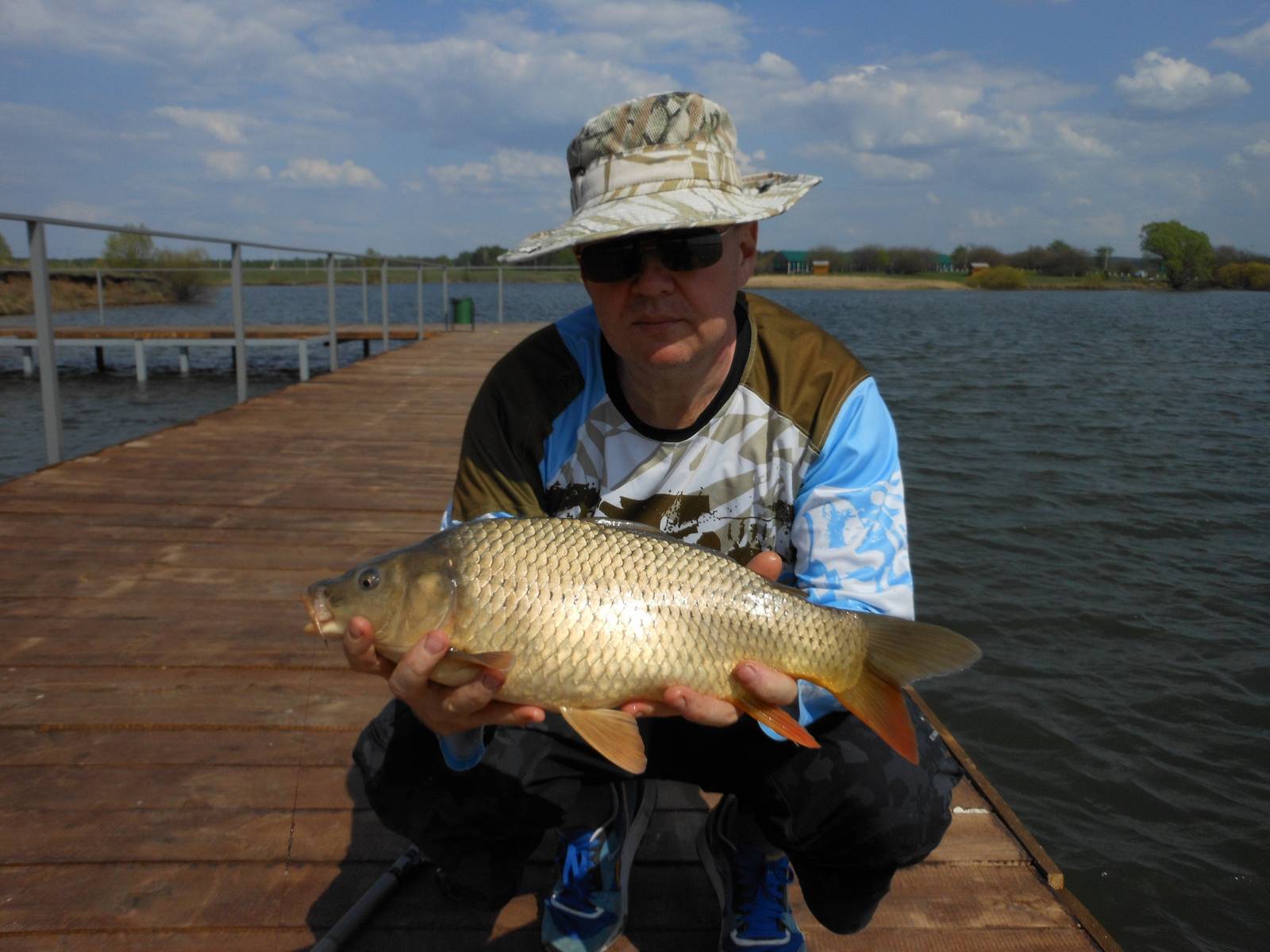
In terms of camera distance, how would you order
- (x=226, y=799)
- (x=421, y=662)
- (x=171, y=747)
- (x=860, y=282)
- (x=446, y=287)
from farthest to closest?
1. (x=860, y=282)
2. (x=446, y=287)
3. (x=171, y=747)
4. (x=226, y=799)
5. (x=421, y=662)

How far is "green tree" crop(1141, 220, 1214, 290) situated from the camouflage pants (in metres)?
89.0

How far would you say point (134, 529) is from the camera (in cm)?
456

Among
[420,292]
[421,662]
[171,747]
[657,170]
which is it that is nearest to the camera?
[421,662]

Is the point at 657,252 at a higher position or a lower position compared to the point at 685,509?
higher

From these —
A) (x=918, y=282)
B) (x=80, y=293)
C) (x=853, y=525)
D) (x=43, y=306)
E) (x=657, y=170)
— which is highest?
(x=918, y=282)

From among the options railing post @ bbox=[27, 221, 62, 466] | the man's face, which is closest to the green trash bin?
railing post @ bbox=[27, 221, 62, 466]

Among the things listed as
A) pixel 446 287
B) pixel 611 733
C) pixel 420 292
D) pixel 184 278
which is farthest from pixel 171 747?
pixel 184 278

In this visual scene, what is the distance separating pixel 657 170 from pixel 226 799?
1864 millimetres

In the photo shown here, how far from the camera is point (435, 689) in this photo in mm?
1757

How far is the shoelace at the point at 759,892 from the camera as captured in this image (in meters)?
→ 1.97

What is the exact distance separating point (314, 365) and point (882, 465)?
19.6m

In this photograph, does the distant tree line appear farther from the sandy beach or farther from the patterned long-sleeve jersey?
the patterned long-sleeve jersey

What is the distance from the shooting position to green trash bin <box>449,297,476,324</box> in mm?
19469

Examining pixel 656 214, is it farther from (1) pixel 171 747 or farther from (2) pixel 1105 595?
(2) pixel 1105 595
